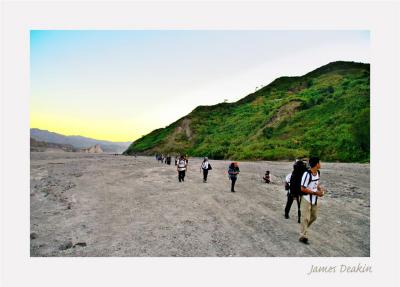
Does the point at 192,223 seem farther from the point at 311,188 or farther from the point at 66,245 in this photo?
the point at 311,188

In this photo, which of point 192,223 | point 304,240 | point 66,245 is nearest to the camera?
point 304,240

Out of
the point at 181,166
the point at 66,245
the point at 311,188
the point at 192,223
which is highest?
the point at 311,188

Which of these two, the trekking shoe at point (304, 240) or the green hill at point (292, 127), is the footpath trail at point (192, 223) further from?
the green hill at point (292, 127)

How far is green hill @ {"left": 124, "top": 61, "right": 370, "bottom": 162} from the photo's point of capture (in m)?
35.5

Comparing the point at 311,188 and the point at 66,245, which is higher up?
the point at 311,188

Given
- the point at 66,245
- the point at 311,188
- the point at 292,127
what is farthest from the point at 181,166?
the point at 292,127

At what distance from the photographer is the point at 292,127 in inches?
1943

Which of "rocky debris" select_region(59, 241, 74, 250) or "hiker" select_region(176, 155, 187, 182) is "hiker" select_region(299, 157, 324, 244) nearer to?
"rocky debris" select_region(59, 241, 74, 250)

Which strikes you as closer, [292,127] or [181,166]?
[181,166]

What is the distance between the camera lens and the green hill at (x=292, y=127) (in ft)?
116

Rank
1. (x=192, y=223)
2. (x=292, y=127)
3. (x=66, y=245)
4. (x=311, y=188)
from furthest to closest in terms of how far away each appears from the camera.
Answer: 1. (x=292, y=127)
2. (x=192, y=223)
3. (x=66, y=245)
4. (x=311, y=188)

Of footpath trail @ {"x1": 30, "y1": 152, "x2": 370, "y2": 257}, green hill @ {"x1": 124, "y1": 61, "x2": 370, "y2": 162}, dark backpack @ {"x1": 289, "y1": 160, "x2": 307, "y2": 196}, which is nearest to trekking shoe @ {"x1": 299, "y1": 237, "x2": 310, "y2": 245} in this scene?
footpath trail @ {"x1": 30, "y1": 152, "x2": 370, "y2": 257}

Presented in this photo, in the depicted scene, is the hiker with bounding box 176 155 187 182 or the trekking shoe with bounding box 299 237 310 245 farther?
the hiker with bounding box 176 155 187 182

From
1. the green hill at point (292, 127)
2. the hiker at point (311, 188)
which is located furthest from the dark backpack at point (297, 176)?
the green hill at point (292, 127)
